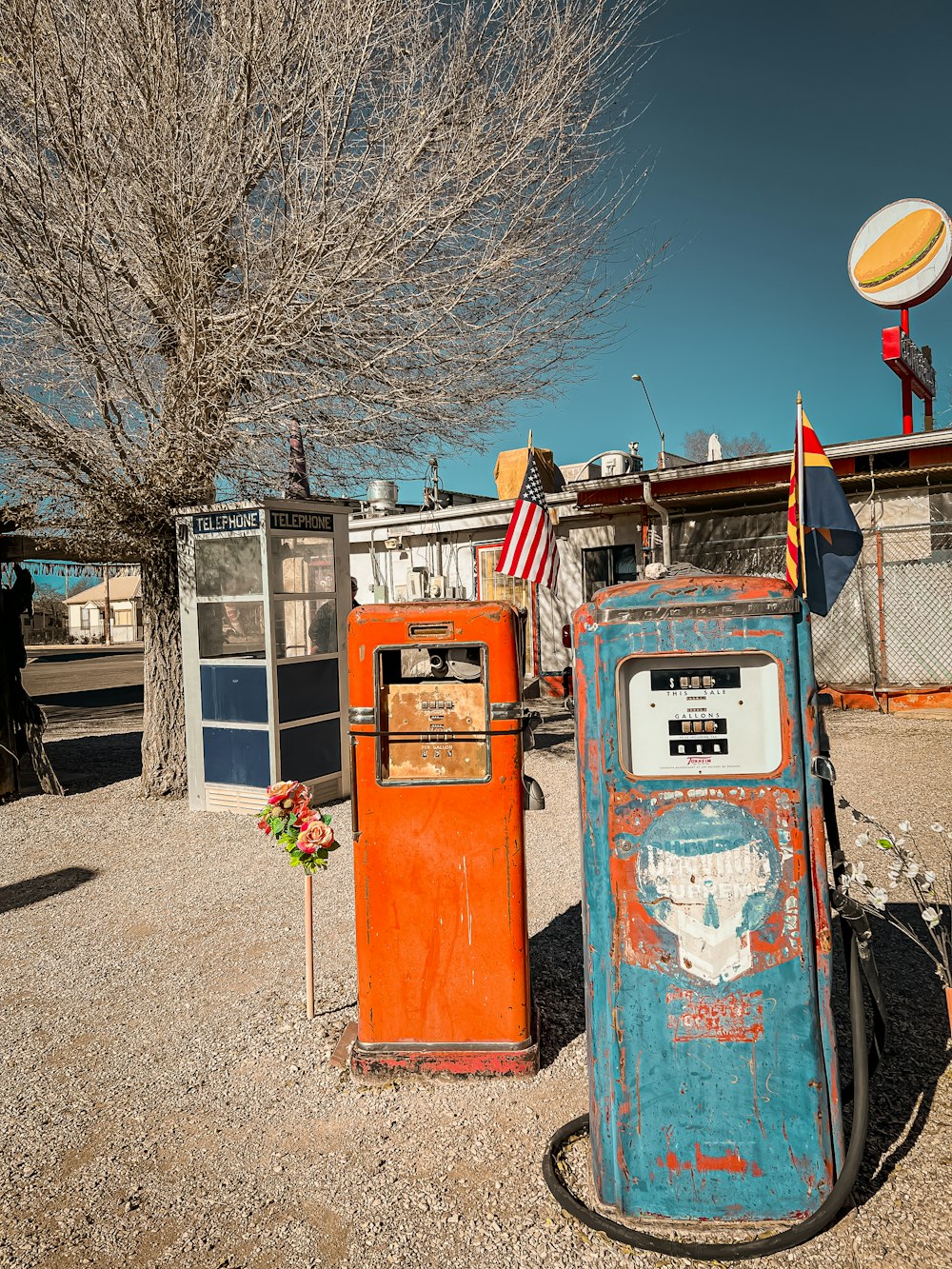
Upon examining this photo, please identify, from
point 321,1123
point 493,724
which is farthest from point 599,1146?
point 493,724

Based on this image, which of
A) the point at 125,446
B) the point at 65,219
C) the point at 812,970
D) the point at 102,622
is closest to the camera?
the point at 812,970

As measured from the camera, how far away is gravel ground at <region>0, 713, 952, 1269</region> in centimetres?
262

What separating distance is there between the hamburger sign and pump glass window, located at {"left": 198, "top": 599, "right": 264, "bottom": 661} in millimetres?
10225

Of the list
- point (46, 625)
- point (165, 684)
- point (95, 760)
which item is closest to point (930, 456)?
point (165, 684)

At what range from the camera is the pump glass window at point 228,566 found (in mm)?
8070

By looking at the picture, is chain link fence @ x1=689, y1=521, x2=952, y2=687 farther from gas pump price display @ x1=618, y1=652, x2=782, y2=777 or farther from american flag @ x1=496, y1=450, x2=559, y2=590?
gas pump price display @ x1=618, y1=652, x2=782, y2=777

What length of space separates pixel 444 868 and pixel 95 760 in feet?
30.3

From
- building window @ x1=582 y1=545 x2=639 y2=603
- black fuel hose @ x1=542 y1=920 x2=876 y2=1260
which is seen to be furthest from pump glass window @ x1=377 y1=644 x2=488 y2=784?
building window @ x1=582 y1=545 x2=639 y2=603

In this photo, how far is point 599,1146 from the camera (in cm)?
259

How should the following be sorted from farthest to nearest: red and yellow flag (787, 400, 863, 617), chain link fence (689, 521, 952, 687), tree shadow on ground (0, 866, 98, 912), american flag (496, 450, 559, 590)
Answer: chain link fence (689, 521, 952, 687), american flag (496, 450, 559, 590), tree shadow on ground (0, 866, 98, 912), red and yellow flag (787, 400, 863, 617)

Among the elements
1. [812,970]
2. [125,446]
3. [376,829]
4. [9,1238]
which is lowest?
[9,1238]

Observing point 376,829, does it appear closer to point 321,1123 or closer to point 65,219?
point 321,1123

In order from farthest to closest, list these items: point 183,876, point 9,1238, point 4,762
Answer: point 4,762
point 183,876
point 9,1238

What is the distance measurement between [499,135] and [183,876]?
7134 millimetres
